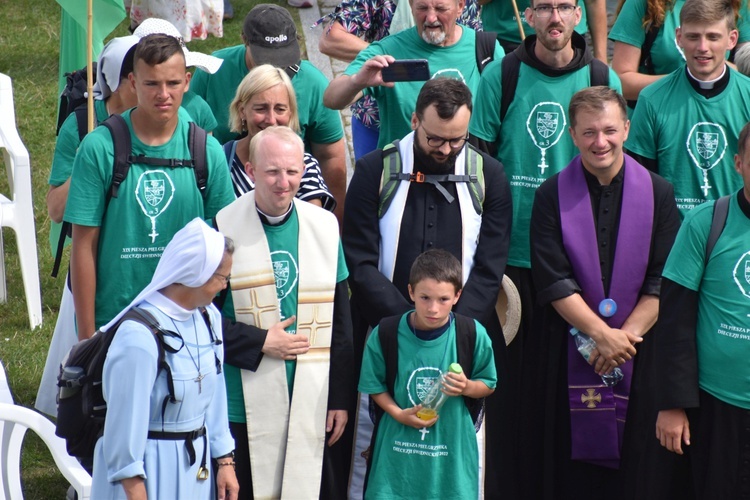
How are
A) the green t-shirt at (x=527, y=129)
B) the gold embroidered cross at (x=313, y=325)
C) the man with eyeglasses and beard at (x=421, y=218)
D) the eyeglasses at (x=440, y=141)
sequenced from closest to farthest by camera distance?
the gold embroidered cross at (x=313, y=325), the eyeglasses at (x=440, y=141), the man with eyeglasses and beard at (x=421, y=218), the green t-shirt at (x=527, y=129)

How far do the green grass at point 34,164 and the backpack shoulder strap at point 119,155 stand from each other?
1797 mm

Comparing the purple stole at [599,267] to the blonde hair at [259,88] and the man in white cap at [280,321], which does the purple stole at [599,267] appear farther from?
the blonde hair at [259,88]

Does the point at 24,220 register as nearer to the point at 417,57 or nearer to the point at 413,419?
the point at 417,57

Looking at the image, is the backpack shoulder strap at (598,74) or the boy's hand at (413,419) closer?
the boy's hand at (413,419)

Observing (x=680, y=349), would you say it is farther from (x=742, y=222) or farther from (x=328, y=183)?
(x=328, y=183)

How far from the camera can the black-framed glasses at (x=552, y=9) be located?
5836 millimetres

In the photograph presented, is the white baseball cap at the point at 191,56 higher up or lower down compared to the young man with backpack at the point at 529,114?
higher up

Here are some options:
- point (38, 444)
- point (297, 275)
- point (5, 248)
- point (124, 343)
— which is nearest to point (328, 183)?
point (297, 275)

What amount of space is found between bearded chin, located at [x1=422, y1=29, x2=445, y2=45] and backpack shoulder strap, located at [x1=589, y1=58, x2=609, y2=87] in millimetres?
735

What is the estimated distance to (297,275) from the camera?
525 centimetres

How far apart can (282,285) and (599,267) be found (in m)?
1.43

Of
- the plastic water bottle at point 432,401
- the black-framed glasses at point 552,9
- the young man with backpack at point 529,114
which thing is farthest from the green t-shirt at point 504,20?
the plastic water bottle at point 432,401

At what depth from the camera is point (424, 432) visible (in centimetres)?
521

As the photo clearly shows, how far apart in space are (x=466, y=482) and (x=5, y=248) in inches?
192
